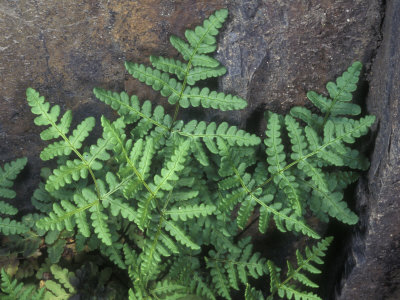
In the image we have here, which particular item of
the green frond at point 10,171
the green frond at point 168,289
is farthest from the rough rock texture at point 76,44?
the green frond at point 168,289

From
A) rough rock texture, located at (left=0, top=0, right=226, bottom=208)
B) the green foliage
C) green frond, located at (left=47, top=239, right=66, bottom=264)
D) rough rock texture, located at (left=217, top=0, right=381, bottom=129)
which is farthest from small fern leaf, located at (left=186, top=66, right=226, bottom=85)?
green frond, located at (left=47, top=239, right=66, bottom=264)

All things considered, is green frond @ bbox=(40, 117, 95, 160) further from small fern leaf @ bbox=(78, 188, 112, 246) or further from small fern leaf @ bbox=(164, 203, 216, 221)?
small fern leaf @ bbox=(164, 203, 216, 221)

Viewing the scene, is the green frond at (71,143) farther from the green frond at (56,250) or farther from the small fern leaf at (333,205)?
the small fern leaf at (333,205)

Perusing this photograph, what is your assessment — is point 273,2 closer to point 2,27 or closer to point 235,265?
point 2,27

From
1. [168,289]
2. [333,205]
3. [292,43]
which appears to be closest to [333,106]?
[292,43]

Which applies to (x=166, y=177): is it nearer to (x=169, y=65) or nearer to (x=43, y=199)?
(x=169, y=65)

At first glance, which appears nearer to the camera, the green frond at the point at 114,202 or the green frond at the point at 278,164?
the green frond at the point at 114,202
